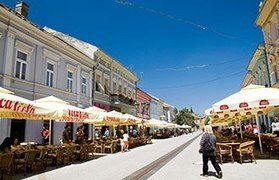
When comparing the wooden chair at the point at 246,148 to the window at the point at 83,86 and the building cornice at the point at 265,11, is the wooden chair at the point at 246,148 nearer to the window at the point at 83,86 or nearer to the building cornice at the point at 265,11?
the building cornice at the point at 265,11

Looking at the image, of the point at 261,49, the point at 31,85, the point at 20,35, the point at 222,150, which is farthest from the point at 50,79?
the point at 261,49

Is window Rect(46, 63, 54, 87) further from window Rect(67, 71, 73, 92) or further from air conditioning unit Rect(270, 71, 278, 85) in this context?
air conditioning unit Rect(270, 71, 278, 85)

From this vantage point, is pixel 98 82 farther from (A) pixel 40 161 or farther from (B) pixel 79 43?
(A) pixel 40 161

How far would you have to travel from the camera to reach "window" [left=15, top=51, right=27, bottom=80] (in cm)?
1611

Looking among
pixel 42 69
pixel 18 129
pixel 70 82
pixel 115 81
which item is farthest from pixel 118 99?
pixel 18 129

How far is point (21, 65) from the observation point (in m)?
16.5

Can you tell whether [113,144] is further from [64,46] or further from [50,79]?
[64,46]

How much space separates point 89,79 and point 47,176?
17196 mm

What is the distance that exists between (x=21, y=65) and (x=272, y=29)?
19217mm

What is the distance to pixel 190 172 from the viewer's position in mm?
9078

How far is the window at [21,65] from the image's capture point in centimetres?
1611

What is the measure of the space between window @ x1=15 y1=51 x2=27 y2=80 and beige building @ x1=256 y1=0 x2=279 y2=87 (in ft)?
57.8

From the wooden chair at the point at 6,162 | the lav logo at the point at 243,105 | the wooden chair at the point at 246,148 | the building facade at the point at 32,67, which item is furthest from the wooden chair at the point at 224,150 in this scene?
the building facade at the point at 32,67

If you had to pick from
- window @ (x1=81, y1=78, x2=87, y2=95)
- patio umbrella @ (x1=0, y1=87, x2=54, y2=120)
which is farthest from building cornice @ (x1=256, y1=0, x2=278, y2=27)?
patio umbrella @ (x1=0, y1=87, x2=54, y2=120)
